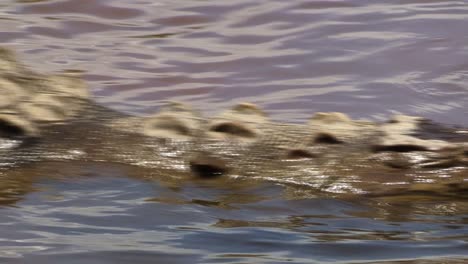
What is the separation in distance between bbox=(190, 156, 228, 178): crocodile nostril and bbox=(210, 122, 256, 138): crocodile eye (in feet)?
0.38

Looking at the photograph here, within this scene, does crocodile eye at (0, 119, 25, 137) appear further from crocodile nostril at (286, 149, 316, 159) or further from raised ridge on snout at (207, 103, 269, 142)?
crocodile nostril at (286, 149, 316, 159)

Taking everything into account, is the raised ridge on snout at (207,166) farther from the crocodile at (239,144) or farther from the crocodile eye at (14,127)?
the crocodile eye at (14,127)

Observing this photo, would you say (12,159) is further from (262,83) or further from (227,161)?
(262,83)

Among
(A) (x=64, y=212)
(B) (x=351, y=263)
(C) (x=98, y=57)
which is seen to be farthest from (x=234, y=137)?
(C) (x=98, y=57)

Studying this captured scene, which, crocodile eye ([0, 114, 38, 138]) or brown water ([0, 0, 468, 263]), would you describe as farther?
crocodile eye ([0, 114, 38, 138])

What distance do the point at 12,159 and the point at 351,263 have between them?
1.12 meters

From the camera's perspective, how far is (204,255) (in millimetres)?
2646

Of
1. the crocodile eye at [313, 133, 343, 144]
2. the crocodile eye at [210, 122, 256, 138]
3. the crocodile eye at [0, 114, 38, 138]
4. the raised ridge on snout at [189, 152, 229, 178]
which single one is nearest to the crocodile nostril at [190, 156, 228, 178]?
the raised ridge on snout at [189, 152, 229, 178]

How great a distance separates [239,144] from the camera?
10.4 ft

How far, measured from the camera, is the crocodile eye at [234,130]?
3.21 metres

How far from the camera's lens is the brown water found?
8.96 ft

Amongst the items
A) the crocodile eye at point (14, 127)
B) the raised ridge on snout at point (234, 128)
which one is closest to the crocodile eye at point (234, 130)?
the raised ridge on snout at point (234, 128)

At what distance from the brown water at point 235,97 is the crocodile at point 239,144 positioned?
0.04m

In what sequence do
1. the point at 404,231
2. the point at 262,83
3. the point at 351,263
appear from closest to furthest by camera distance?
1. the point at 351,263
2. the point at 404,231
3. the point at 262,83
